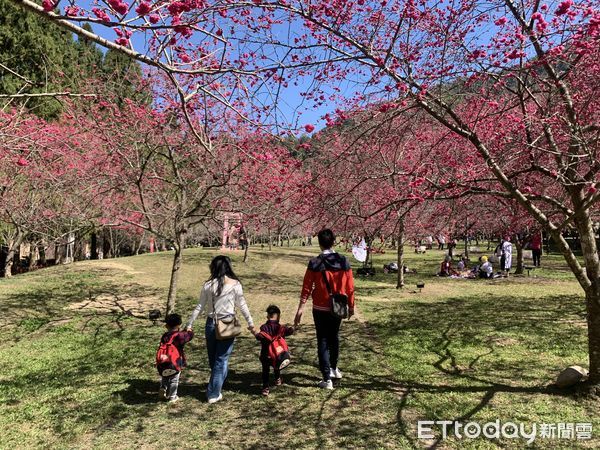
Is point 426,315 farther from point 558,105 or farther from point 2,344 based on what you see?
point 2,344

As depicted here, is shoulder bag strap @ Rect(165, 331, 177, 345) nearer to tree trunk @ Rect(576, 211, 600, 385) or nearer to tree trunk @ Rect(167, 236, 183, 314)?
tree trunk @ Rect(167, 236, 183, 314)

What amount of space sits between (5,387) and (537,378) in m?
7.04

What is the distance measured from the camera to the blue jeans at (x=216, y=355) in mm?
4246

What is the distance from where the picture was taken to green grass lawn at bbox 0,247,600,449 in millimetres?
3738

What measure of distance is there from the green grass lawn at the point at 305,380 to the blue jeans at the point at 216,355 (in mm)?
206

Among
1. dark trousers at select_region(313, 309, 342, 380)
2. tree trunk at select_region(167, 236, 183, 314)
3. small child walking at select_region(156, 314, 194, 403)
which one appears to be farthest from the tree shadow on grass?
tree trunk at select_region(167, 236, 183, 314)

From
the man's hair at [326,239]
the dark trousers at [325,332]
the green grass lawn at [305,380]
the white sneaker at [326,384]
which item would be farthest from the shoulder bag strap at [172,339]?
the man's hair at [326,239]

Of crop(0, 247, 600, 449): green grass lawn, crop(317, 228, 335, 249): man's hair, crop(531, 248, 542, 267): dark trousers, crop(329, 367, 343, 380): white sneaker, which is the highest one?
crop(317, 228, 335, 249): man's hair

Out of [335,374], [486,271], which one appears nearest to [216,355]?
[335,374]

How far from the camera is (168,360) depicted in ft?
14.0

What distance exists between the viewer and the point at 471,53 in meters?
4.51
